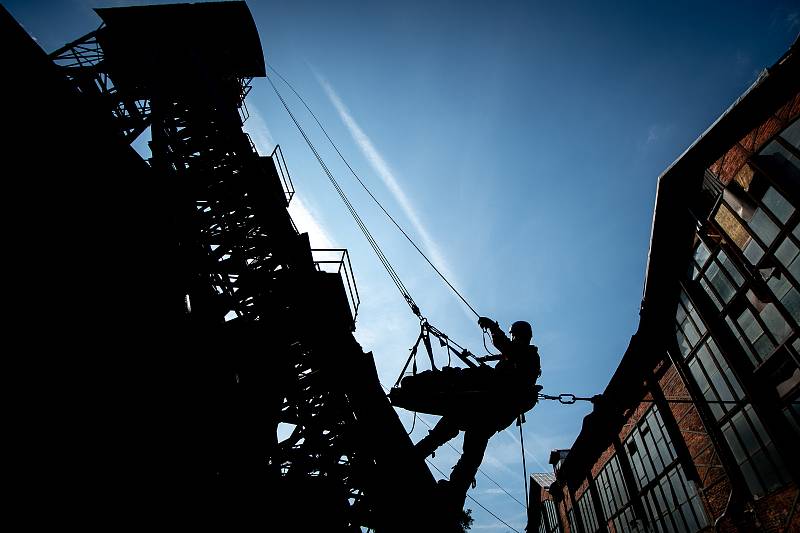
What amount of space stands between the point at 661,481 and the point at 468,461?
10916mm

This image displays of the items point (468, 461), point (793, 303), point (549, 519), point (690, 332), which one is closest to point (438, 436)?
point (468, 461)

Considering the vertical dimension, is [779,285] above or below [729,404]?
above

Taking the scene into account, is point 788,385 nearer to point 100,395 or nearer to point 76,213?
point 100,395

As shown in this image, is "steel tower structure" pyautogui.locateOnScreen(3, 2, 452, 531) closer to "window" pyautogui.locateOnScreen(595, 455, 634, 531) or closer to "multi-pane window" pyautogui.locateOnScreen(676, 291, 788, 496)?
"multi-pane window" pyautogui.locateOnScreen(676, 291, 788, 496)

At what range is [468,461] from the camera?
384 cm

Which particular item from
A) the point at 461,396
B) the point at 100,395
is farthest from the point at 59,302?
the point at 461,396

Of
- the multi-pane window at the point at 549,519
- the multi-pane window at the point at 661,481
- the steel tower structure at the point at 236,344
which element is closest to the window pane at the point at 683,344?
the multi-pane window at the point at 661,481

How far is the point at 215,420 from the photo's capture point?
291 cm

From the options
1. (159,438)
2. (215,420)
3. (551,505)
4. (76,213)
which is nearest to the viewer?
(159,438)

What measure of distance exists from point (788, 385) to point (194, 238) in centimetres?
1071

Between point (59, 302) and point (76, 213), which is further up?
point (76, 213)

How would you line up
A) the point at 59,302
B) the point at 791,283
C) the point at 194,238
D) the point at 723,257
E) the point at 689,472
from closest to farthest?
the point at 59,302 → the point at 194,238 → the point at 791,283 → the point at 723,257 → the point at 689,472

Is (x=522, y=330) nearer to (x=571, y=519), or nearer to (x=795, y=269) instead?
(x=795, y=269)

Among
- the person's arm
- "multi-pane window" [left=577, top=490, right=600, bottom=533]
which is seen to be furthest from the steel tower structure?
"multi-pane window" [left=577, top=490, right=600, bottom=533]
